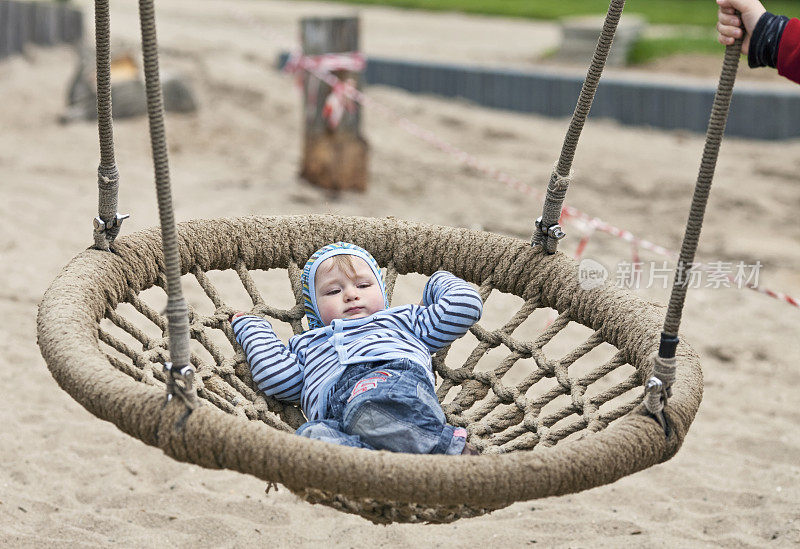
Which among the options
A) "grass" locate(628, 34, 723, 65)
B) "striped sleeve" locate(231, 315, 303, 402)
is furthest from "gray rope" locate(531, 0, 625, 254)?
"grass" locate(628, 34, 723, 65)

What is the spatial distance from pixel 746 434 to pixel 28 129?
434 centimetres

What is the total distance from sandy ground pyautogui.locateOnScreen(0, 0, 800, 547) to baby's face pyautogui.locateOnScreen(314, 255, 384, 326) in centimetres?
60

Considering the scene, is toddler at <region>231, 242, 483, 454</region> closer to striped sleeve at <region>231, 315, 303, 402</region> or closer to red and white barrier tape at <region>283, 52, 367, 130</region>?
striped sleeve at <region>231, 315, 303, 402</region>

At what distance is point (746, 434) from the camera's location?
2961 millimetres

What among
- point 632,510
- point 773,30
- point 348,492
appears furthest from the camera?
point 632,510

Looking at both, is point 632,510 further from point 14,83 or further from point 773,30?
point 14,83

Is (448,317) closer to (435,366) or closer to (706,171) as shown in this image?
(435,366)

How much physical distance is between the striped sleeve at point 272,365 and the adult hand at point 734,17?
1.04 metres

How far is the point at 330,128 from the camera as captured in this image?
4836 millimetres

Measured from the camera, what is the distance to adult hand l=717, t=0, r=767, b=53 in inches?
65.3

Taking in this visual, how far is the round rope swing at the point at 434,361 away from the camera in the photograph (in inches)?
58.0

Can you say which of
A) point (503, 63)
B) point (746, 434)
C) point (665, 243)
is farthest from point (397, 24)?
point (746, 434)

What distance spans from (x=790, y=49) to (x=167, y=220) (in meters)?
1.20

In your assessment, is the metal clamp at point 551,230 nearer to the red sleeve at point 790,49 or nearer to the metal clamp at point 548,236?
the metal clamp at point 548,236
